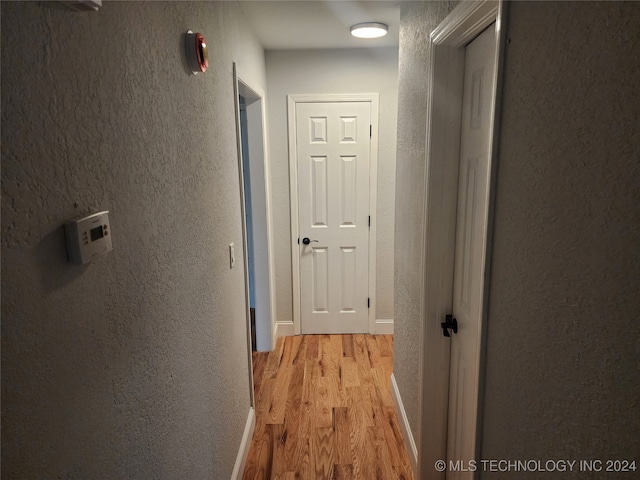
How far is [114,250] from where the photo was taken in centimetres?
87

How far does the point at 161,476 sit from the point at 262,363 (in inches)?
86.2

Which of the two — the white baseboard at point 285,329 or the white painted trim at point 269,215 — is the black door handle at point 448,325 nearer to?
the white painted trim at point 269,215

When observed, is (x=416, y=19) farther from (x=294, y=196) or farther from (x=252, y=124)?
(x=294, y=196)

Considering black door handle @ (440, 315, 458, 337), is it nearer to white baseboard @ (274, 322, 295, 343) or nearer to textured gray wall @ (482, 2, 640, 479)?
textured gray wall @ (482, 2, 640, 479)

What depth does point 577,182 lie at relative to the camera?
708 millimetres

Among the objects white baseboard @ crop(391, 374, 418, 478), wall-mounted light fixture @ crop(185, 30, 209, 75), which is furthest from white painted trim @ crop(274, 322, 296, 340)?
wall-mounted light fixture @ crop(185, 30, 209, 75)

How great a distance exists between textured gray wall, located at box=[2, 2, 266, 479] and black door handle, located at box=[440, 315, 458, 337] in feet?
3.19

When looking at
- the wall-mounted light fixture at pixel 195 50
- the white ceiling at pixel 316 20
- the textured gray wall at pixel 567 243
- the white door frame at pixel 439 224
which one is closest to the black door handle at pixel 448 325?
the white door frame at pixel 439 224

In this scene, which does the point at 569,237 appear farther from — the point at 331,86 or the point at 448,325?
the point at 331,86

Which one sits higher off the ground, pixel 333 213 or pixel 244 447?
pixel 333 213

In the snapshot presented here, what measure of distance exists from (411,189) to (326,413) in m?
1.51

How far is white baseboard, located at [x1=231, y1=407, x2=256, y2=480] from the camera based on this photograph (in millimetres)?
1993

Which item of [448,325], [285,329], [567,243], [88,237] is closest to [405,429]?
[448,325]

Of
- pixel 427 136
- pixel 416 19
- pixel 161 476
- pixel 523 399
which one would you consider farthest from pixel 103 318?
pixel 416 19
